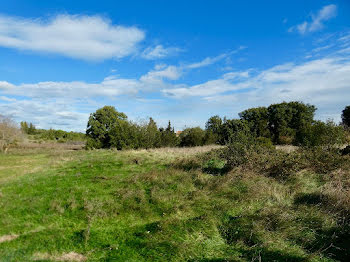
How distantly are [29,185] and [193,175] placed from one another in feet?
24.2

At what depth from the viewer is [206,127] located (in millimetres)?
35375

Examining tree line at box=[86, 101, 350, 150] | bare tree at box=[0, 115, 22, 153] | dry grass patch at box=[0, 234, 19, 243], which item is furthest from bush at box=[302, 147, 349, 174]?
bare tree at box=[0, 115, 22, 153]

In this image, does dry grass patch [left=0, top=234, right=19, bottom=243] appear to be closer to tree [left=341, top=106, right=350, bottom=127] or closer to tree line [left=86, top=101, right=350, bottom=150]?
tree line [left=86, top=101, right=350, bottom=150]

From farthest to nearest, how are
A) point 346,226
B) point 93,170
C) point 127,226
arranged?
1. point 93,170
2. point 127,226
3. point 346,226

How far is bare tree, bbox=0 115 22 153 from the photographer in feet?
87.7

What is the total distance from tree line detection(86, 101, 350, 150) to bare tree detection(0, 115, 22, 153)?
902 cm

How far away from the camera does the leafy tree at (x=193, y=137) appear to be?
29.6 m

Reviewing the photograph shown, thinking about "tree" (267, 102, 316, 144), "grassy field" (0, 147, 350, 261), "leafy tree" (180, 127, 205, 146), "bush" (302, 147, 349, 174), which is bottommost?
"grassy field" (0, 147, 350, 261)

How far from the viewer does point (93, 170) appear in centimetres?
1253

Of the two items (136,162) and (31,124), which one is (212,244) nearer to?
(136,162)

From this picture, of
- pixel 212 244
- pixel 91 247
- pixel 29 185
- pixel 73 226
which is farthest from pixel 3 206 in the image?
pixel 212 244

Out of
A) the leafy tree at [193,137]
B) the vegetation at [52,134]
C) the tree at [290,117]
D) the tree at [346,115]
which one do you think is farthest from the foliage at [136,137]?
the vegetation at [52,134]

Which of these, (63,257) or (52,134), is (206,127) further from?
(52,134)

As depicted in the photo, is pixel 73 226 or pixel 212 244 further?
pixel 73 226
